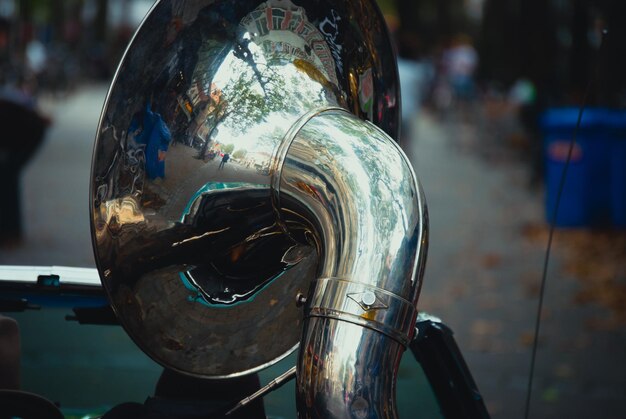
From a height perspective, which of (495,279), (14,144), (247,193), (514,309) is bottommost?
(514,309)

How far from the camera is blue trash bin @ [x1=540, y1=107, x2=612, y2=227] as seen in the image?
8.77 meters

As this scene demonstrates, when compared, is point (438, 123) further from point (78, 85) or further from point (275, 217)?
point (275, 217)

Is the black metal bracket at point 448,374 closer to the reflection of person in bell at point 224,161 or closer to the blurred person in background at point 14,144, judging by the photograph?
the reflection of person in bell at point 224,161

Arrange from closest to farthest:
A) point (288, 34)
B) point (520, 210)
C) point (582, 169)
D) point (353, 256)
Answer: point (353, 256) < point (288, 34) < point (582, 169) < point (520, 210)

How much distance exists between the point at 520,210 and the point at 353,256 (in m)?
9.36

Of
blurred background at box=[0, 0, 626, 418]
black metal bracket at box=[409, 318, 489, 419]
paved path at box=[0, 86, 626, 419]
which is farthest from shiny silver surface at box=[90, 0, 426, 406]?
paved path at box=[0, 86, 626, 419]

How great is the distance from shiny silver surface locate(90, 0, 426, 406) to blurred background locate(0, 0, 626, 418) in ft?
0.70

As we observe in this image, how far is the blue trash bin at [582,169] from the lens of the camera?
28.8 feet

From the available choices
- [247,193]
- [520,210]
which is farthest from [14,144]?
[247,193]

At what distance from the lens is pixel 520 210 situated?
35.1 feet

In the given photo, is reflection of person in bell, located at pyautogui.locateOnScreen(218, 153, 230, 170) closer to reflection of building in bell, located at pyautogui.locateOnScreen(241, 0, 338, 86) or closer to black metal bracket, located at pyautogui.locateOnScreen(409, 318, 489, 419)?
reflection of building in bell, located at pyautogui.locateOnScreen(241, 0, 338, 86)

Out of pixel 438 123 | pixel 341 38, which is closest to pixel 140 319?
pixel 341 38

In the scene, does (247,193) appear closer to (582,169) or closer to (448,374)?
(448,374)

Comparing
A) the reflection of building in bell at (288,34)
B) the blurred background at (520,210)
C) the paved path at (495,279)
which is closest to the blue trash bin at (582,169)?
the blurred background at (520,210)
